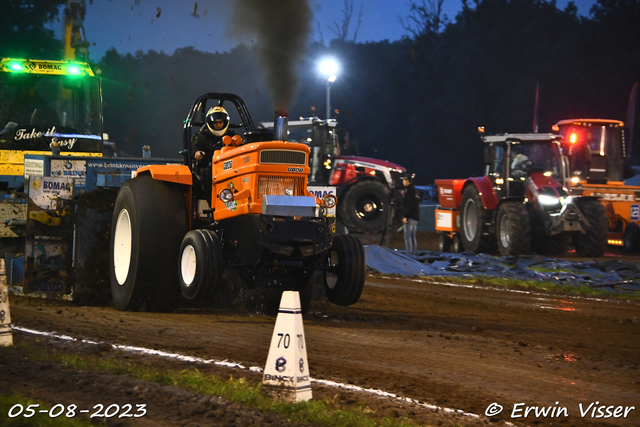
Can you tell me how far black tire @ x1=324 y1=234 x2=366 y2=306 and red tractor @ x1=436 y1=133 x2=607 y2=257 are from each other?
10051mm

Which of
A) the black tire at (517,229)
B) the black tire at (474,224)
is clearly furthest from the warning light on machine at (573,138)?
the black tire at (517,229)

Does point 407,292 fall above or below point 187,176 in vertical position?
below

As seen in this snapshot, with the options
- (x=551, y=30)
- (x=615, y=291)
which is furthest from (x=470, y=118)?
(x=615, y=291)

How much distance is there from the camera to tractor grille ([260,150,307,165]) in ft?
26.0

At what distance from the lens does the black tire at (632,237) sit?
2094cm

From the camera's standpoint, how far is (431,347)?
7.20 m

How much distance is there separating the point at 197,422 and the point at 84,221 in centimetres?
567

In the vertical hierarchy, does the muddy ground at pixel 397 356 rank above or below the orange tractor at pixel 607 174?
below

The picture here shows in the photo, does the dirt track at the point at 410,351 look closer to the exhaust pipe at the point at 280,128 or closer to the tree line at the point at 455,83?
the exhaust pipe at the point at 280,128

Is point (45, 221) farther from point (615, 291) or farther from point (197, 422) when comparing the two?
point (615, 291)

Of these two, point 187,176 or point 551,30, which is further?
point 551,30

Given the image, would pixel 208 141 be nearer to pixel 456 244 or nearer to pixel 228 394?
pixel 228 394

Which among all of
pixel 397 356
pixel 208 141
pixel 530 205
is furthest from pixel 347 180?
pixel 397 356

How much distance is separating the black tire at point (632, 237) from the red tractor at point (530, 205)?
2575mm
